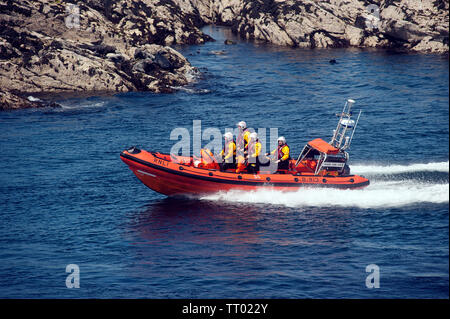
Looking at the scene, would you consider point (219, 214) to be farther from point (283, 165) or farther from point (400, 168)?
point (400, 168)

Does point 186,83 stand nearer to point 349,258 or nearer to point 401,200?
point 401,200

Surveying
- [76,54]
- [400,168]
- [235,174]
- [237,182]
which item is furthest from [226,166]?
[76,54]

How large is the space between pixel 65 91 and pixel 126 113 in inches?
242

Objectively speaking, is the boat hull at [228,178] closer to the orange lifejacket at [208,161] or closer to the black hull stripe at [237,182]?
the black hull stripe at [237,182]

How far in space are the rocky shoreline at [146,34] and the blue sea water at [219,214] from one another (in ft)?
9.66

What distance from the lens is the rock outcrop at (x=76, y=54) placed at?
43406 millimetres

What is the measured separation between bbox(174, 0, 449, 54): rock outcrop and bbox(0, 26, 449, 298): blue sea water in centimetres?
1343

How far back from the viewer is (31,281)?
2127 cm

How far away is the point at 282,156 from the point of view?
2652cm

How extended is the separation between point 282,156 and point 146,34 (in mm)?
34586

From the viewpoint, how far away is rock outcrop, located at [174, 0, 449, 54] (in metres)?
53.9

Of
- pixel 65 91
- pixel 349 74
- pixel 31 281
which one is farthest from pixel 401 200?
pixel 65 91

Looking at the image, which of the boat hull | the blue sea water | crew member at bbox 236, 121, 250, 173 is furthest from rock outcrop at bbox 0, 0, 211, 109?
crew member at bbox 236, 121, 250, 173

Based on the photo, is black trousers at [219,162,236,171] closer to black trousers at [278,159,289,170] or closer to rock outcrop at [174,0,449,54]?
black trousers at [278,159,289,170]
